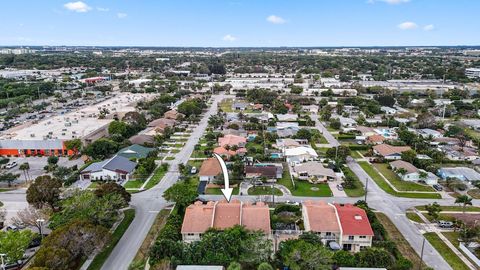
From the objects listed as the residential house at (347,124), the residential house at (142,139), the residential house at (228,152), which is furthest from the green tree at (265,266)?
the residential house at (347,124)

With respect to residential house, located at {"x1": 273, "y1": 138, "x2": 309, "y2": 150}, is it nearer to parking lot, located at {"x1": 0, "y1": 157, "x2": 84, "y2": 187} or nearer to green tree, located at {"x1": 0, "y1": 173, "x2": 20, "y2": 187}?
parking lot, located at {"x1": 0, "y1": 157, "x2": 84, "y2": 187}

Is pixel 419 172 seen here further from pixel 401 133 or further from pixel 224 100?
pixel 224 100

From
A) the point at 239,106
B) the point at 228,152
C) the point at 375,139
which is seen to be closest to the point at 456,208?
the point at 375,139

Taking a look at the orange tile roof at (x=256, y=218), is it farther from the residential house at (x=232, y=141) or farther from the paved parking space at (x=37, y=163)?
the paved parking space at (x=37, y=163)

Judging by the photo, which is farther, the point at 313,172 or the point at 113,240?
the point at 313,172

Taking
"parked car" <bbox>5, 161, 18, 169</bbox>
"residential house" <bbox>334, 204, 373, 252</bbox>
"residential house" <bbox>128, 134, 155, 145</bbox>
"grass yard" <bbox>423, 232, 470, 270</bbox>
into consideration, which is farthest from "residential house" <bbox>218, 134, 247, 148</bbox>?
"grass yard" <bbox>423, 232, 470, 270</bbox>

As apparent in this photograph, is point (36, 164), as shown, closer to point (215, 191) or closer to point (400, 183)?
point (215, 191)
